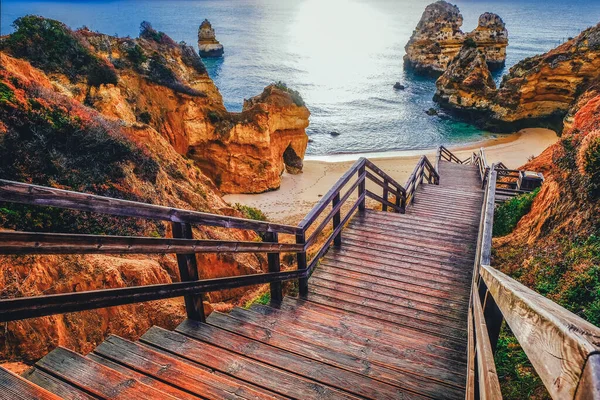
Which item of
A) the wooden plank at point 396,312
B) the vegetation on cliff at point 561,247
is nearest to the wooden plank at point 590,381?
the vegetation on cliff at point 561,247

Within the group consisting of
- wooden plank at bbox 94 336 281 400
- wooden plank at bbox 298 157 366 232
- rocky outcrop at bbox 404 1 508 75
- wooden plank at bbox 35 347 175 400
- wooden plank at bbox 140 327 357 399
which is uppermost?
rocky outcrop at bbox 404 1 508 75

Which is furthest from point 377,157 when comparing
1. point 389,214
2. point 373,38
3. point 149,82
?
point 373,38

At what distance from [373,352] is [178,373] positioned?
196 cm

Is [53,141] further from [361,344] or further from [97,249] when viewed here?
[361,344]

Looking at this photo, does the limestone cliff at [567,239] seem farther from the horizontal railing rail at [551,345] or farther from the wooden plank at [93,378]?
the wooden plank at [93,378]

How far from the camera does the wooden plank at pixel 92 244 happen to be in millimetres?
2076

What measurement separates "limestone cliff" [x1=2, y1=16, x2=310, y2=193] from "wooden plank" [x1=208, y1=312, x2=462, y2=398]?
1400 centimetres

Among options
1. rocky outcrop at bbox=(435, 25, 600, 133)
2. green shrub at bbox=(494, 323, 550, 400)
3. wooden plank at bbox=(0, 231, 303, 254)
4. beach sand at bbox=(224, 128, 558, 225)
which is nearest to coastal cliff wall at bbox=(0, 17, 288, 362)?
wooden plank at bbox=(0, 231, 303, 254)

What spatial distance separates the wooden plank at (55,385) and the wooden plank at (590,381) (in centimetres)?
253

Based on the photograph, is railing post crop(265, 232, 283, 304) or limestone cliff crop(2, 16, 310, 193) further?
limestone cliff crop(2, 16, 310, 193)

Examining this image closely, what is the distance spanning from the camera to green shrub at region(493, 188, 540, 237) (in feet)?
29.0

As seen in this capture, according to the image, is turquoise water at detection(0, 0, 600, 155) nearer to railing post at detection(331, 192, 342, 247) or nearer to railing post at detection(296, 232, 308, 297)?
railing post at detection(331, 192, 342, 247)

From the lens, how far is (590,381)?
3.03ft

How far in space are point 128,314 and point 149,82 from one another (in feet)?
58.5
